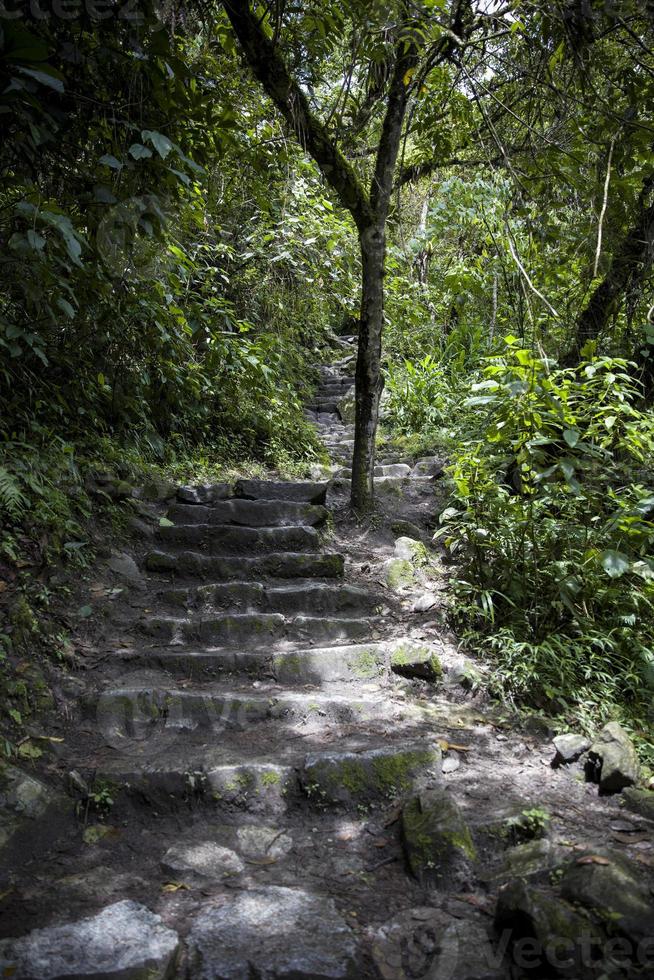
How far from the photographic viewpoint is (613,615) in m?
3.80

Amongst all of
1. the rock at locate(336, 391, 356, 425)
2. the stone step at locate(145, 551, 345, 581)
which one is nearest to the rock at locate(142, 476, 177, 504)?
the stone step at locate(145, 551, 345, 581)

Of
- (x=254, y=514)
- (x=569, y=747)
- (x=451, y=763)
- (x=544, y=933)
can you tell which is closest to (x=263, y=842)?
(x=451, y=763)

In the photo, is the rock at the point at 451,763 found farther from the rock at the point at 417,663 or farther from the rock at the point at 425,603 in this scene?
the rock at the point at 425,603

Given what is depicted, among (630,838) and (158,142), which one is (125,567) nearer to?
(158,142)

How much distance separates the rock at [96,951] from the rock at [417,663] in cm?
201

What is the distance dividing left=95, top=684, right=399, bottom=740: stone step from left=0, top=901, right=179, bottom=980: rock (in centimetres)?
124

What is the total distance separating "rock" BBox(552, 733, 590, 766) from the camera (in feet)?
10.1

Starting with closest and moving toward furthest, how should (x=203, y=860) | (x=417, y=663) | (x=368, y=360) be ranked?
(x=203, y=860), (x=417, y=663), (x=368, y=360)

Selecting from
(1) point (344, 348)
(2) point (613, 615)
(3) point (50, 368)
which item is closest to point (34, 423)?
(3) point (50, 368)

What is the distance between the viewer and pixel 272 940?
78.9 inches

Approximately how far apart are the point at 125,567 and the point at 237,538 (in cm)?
92

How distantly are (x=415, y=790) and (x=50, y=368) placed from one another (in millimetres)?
4229

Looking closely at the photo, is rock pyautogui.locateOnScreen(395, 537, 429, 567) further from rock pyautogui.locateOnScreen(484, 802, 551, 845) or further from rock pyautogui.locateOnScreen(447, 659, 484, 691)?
rock pyautogui.locateOnScreen(484, 802, 551, 845)

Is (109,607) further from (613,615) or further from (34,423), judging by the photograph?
(613,615)
